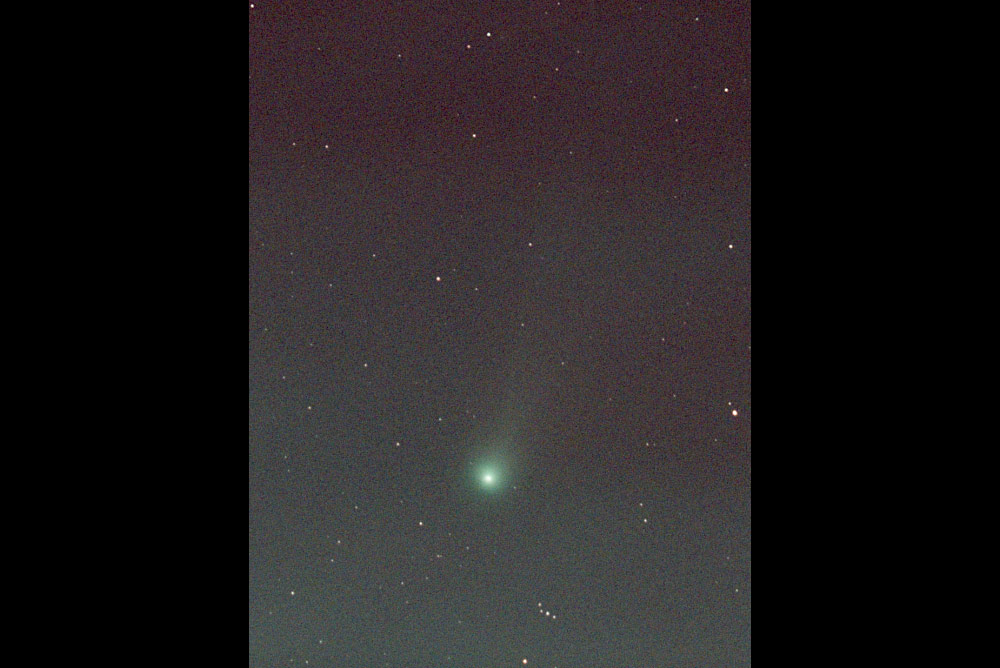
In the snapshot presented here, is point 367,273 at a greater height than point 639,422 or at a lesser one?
greater
